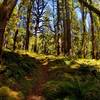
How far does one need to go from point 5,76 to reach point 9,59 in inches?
150

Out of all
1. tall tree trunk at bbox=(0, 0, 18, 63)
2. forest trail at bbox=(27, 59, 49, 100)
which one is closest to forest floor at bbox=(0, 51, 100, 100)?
forest trail at bbox=(27, 59, 49, 100)

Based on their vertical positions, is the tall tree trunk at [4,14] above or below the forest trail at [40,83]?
above

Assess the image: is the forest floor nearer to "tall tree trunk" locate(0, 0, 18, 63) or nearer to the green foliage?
the green foliage

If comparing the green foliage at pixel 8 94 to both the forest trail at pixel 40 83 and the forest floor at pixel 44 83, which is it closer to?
the forest floor at pixel 44 83

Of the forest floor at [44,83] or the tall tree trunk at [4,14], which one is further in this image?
the tall tree trunk at [4,14]

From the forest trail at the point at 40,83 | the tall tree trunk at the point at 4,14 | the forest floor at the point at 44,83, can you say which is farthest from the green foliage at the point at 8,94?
the tall tree trunk at the point at 4,14

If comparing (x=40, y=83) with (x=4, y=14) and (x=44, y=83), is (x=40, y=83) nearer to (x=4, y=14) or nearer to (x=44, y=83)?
(x=44, y=83)

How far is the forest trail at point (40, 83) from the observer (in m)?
12.0

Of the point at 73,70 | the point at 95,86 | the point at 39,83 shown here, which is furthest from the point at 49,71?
the point at 95,86

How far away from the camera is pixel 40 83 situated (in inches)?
562

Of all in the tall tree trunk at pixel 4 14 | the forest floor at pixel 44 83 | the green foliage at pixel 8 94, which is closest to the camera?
the green foliage at pixel 8 94

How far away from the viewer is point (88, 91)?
11359 millimetres

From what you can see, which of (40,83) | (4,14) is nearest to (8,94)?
(40,83)

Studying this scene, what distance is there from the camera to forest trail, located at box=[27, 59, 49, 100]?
12.0 meters
